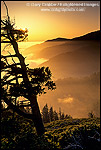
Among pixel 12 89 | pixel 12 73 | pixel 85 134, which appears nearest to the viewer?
pixel 85 134

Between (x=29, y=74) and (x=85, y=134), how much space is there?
5424 mm

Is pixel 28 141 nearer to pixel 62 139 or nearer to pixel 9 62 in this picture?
pixel 62 139

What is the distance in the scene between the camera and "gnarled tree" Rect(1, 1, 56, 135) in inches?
417

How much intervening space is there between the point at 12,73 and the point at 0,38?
253cm

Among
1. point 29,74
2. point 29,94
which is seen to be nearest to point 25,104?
point 29,94

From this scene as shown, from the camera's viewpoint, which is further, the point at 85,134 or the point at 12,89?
the point at 12,89

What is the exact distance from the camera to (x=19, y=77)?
11438 mm

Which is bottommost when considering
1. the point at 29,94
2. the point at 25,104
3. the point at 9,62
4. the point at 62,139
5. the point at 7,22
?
the point at 62,139

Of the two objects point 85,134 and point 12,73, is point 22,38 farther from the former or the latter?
point 85,134

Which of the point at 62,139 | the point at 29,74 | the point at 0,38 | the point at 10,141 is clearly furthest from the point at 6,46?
the point at 62,139

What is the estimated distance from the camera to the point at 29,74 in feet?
38.5

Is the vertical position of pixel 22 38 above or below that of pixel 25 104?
above

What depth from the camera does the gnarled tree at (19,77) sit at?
10586 mm

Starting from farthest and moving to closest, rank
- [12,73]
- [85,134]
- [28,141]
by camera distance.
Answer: [12,73] < [85,134] < [28,141]
